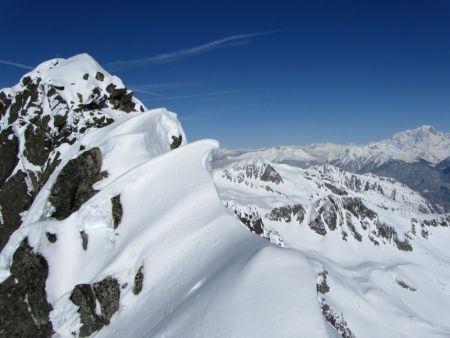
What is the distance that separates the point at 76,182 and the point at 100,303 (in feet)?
37.8

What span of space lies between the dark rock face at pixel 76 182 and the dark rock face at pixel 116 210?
2485mm

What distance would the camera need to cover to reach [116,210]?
1130 inches

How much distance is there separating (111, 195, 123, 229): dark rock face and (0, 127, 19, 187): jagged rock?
2654 cm

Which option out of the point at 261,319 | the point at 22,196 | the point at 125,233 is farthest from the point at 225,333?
the point at 22,196

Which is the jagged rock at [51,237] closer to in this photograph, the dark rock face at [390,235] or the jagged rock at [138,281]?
the jagged rock at [138,281]

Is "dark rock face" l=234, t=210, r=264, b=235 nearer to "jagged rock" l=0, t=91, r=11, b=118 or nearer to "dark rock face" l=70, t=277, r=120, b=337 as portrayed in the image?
"jagged rock" l=0, t=91, r=11, b=118

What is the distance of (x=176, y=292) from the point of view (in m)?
21.1

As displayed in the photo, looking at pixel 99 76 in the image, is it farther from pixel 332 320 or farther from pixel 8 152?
pixel 332 320

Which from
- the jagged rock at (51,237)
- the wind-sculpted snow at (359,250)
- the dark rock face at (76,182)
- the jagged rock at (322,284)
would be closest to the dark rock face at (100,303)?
the jagged rock at (51,237)

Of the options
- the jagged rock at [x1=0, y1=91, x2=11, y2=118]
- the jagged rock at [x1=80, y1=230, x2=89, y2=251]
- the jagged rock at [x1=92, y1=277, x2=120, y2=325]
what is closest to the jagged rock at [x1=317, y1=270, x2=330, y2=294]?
the jagged rock at [x1=80, y1=230, x2=89, y2=251]

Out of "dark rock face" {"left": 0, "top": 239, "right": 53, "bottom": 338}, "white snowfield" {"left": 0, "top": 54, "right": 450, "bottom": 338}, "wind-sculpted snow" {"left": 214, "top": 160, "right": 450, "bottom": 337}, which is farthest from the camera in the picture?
"wind-sculpted snow" {"left": 214, "top": 160, "right": 450, "bottom": 337}

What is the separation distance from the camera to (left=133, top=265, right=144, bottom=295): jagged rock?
23.9 m

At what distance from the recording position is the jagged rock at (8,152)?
49125mm

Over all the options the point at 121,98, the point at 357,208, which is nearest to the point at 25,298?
the point at 121,98
